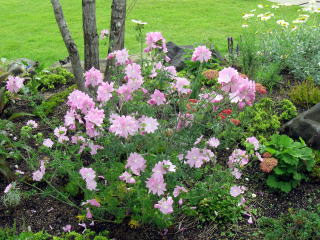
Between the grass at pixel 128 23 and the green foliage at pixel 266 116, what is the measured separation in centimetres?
284

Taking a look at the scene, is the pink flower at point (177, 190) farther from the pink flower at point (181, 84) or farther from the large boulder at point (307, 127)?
the large boulder at point (307, 127)

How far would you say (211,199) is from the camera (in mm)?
2916

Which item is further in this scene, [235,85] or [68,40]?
[68,40]

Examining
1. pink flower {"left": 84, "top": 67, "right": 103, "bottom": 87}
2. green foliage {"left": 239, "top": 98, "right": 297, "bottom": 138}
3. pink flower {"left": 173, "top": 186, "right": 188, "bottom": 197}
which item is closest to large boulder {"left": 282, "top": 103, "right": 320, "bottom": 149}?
green foliage {"left": 239, "top": 98, "right": 297, "bottom": 138}

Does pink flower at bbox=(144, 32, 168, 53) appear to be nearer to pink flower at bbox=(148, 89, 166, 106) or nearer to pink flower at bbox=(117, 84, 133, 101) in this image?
pink flower at bbox=(148, 89, 166, 106)

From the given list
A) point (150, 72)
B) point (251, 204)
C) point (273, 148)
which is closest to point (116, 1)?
point (150, 72)

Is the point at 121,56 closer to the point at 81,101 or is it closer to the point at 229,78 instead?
the point at 81,101

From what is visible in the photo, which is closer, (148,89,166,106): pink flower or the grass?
(148,89,166,106): pink flower

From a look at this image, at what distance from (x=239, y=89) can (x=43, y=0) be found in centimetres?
1169

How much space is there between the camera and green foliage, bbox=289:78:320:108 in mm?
4360

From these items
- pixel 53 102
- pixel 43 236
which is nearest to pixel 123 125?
pixel 43 236

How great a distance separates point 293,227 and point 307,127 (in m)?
1.27

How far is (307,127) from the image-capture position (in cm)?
365

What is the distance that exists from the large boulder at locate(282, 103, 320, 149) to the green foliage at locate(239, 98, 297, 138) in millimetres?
172
